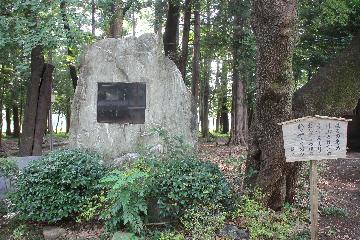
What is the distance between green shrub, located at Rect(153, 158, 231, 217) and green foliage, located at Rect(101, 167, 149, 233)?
12.1 inches

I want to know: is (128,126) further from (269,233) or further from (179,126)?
(269,233)

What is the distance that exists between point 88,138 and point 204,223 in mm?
3968

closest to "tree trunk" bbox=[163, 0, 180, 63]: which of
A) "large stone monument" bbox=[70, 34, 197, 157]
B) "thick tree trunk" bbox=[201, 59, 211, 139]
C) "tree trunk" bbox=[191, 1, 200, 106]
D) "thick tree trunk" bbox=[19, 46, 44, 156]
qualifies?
"tree trunk" bbox=[191, 1, 200, 106]

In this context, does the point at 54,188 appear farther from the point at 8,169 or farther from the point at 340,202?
the point at 340,202

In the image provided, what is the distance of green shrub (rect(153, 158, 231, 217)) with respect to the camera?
19.7 feet

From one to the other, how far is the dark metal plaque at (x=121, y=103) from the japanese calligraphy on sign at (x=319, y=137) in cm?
409

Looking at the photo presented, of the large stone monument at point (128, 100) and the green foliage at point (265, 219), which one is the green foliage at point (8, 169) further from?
the green foliage at point (265, 219)

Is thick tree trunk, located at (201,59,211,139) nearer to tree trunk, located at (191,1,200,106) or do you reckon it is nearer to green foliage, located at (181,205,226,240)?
tree trunk, located at (191,1,200,106)

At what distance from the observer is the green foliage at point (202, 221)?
562 centimetres

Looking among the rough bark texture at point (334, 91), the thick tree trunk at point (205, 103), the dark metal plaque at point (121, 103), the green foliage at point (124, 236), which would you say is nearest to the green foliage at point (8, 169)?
the dark metal plaque at point (121, 103)

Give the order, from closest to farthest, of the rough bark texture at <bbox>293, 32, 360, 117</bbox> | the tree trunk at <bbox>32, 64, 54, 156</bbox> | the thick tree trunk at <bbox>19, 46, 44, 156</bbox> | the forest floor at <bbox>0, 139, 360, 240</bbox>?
the forest floor at <bbox>0, 139, 360, 240</bbox> → the rough bark texture at <bbox>293, 32, 360, 117</bbox> → the thick tree trunk at <bbox>19, 46, 44, 156</bbox> → the tree trunk at <bbox>32, 64, 54, 156</bbox>

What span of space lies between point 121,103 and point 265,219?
416cm

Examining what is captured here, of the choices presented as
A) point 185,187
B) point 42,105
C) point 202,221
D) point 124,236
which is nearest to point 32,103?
point 42,105

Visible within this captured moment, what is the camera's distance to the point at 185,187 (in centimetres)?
607
